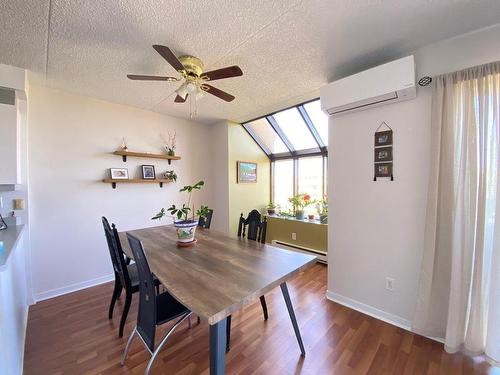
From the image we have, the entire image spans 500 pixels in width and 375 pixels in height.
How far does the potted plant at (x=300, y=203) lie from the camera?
388 cm

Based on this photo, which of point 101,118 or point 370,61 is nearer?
point 370,61

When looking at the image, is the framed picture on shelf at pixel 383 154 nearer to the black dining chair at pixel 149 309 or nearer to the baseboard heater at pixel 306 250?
the baseboard heater at pixel 306 250

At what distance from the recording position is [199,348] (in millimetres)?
1721

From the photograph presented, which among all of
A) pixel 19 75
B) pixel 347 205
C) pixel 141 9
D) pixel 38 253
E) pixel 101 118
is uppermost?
pixel 141 9

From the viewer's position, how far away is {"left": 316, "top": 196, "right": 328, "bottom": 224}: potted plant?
3.54 metres

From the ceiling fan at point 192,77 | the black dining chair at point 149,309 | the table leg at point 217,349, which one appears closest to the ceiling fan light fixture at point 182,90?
the ceiling fan at point 192,77

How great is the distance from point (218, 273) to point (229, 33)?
1740 millimetres

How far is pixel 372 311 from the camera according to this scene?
210cm

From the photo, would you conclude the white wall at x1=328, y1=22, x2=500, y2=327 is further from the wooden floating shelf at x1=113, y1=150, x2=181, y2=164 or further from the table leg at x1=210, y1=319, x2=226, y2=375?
the wooden floating shelf at x1=113, y1=150, x2=181, y2=164

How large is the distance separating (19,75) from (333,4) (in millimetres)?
2848

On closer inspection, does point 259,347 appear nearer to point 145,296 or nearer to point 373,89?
point 145,296

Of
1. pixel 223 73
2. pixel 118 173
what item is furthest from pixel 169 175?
pixel 223 73

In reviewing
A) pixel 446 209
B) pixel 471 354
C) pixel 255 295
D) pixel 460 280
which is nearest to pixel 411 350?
pixel 471 354

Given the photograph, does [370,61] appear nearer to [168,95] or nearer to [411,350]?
[168,95]
